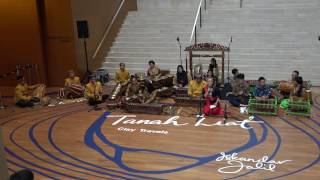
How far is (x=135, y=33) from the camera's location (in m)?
15.6

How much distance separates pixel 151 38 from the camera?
595 inches

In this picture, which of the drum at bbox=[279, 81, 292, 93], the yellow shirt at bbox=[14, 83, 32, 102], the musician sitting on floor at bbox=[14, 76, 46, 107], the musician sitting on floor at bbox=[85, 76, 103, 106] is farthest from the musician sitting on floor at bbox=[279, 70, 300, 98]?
the yellow shirt at bbox=[14, 83, 32, 102]

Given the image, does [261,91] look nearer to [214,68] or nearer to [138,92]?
[214,68]

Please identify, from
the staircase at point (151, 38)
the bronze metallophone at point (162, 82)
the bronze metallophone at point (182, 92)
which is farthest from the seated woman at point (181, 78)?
the staircase at point (151, 38)

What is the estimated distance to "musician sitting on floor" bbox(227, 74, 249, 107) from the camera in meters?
10.0

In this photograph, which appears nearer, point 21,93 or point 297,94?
point 297,94

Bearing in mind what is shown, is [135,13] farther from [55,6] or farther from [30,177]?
[30,177]

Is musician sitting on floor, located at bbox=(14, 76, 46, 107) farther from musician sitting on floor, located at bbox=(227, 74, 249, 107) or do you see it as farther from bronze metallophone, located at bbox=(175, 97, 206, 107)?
musician sitting on floor, located at bbox=(227, 74, 249, 107)

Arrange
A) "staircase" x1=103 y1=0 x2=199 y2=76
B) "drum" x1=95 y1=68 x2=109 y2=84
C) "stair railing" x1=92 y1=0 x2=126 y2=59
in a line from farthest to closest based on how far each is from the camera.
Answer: "stair railing" x1=92 y1=0 x2=126 y2=59 < "staircase" x1=103 y1=0 x2=199 y2=76 < "drum" x1=95 y1=68 x2=109 y2=84

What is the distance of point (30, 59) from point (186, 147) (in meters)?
8.09

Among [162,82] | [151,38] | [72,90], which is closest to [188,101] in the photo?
[162,82]

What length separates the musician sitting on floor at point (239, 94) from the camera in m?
10.0

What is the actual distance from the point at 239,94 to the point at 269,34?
4520 mm
